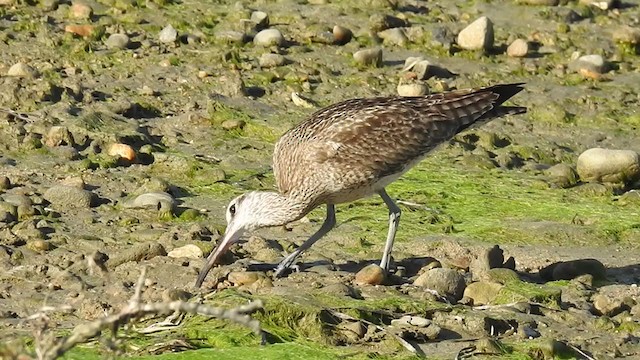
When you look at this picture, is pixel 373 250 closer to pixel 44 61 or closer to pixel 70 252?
pixel 70 252

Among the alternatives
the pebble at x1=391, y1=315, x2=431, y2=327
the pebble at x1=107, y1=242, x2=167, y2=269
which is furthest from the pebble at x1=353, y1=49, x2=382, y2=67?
the pebble at x1=391, y1=315, x2=431, y2=327

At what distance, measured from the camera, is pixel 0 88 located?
39.5 feet

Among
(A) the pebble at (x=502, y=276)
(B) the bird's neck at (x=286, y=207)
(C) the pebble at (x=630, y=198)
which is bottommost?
(C) the pebble at (x=630, y=198)

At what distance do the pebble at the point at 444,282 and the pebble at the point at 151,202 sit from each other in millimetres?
2084

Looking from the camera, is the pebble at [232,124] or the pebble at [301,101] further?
the pebble at [301,101]

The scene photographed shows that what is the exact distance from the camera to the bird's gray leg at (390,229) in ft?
30.9

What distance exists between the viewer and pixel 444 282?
352 inches

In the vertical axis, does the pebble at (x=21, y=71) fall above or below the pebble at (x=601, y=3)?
above

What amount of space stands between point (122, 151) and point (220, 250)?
236 cm

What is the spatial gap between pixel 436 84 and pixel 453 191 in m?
2.26

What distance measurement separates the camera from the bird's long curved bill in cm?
887

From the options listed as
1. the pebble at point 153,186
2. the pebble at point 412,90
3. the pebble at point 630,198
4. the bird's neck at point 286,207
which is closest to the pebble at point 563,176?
the pebble at point 630,198

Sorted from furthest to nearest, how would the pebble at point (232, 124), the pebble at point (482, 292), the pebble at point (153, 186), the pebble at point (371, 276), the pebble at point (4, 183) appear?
the pebble at point (232, 124), the pebble at point (153, 186), the pebble at point (4, 183), the pebble at point (371, 276), the pebble at point (482, 292)

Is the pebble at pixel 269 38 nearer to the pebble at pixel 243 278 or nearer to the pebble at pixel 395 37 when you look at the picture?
the pebble at pixel 395 37
